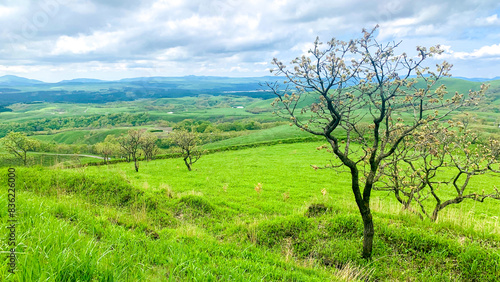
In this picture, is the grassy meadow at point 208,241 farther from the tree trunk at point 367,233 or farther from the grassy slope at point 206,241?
the tree trunk at point 367,233

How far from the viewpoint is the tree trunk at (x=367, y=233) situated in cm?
702

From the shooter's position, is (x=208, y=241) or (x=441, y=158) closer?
(x=208, y=241)

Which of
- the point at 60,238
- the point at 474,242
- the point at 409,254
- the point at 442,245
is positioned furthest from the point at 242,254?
the point at 474,242

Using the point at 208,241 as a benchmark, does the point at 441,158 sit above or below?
above

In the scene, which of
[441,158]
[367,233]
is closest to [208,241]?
[367,233]

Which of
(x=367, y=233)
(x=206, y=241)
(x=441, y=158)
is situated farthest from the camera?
(x=441, y=158)

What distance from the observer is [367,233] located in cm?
705

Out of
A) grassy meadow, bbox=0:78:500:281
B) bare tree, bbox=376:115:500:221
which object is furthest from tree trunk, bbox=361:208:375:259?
bare tree, bbox=376:115:500:221

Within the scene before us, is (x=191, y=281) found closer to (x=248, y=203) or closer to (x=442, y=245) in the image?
(x=442, y=245)

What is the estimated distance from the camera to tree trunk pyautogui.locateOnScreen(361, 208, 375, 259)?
7.02 m

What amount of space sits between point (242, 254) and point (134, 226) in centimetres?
381

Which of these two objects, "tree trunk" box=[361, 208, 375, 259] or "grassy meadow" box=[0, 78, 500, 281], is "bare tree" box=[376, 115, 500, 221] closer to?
"grassy meadow" box=[0, 78, 500, 281]

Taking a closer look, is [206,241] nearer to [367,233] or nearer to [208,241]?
[208,241]

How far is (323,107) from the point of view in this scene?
22.9 ft
